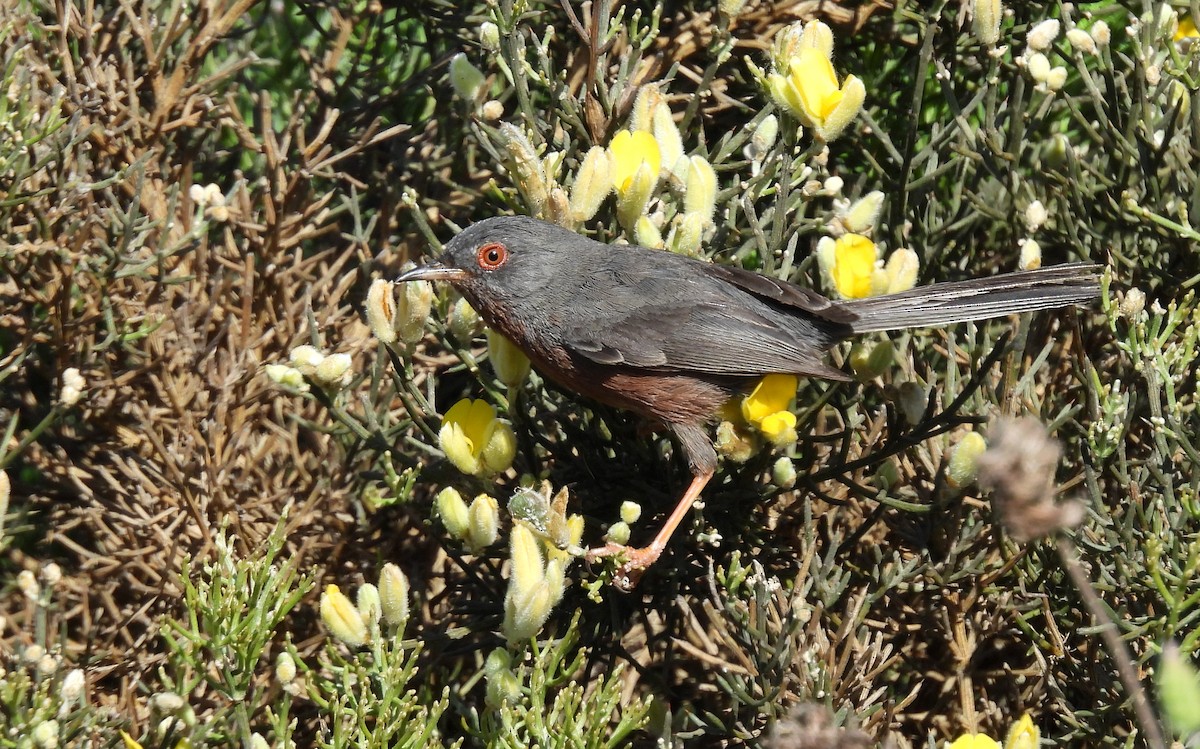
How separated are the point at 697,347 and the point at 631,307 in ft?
0.77

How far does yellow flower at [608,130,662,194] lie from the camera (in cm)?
302

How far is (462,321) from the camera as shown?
3156 millimetres

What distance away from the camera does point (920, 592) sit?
3096 millimetres

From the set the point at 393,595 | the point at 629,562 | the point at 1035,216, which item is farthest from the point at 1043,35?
the point at 393,595

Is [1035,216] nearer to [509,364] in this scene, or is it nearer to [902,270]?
[902,270]

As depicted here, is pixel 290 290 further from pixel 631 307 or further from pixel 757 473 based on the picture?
pixel 757 473

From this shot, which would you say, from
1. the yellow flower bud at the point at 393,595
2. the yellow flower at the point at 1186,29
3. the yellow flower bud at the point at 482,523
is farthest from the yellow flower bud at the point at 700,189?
the yellow flower at the point at 1186,29

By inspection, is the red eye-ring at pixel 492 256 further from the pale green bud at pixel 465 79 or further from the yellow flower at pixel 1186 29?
the yellow flower at pixel 1186 29

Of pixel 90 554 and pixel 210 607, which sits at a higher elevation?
pixel 210 607

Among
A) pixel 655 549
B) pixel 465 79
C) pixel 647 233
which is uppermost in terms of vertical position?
pixel 465 79

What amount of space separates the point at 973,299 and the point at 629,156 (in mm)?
1009

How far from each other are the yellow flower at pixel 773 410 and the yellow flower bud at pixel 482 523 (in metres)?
0.66

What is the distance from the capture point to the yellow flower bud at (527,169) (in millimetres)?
3001

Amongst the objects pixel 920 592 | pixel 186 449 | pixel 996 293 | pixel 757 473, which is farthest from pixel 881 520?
pixel 186 449
